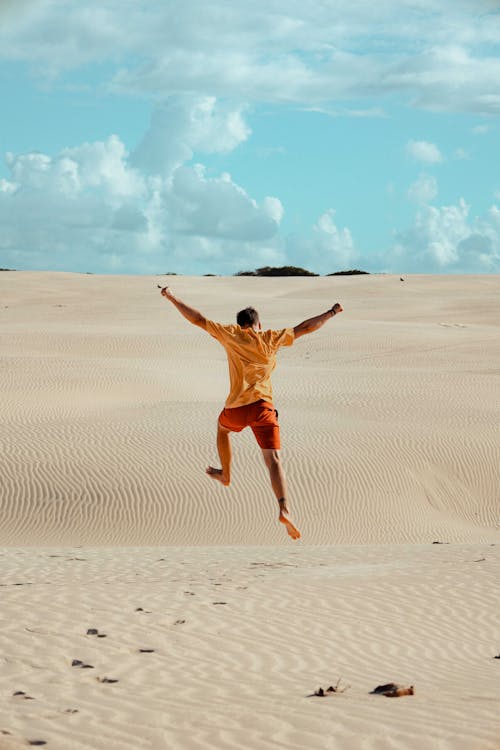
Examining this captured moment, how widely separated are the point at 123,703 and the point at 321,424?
46.0 feet

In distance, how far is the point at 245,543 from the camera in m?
15.4

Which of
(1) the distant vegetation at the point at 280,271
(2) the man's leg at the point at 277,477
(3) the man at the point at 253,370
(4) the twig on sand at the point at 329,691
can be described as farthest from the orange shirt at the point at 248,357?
(1) the distant vegetation at the point at 280,271

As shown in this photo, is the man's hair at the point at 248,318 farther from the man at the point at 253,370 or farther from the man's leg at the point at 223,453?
the man's leg at the point at 223,453

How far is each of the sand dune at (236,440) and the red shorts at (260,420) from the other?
689cm

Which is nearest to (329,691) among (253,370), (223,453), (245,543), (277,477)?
(277,477)

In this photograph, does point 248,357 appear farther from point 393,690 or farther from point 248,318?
point 393,690

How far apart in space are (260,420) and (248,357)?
0.54m

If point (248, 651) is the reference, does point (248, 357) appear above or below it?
above

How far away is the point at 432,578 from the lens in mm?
10281

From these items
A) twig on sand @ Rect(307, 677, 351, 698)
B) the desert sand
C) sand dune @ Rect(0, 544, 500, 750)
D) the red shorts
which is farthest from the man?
twig on sand @ Rect(307, 677, 351, 698)

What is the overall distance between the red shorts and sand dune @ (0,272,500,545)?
6.89 metres

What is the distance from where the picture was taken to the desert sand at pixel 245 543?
548 cm

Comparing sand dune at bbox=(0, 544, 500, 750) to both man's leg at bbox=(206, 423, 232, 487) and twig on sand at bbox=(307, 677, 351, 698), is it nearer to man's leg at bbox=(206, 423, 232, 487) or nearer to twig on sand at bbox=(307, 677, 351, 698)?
twig on sand at bbox=(307, 677, 351, 698)

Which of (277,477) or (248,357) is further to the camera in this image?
(277,477)
